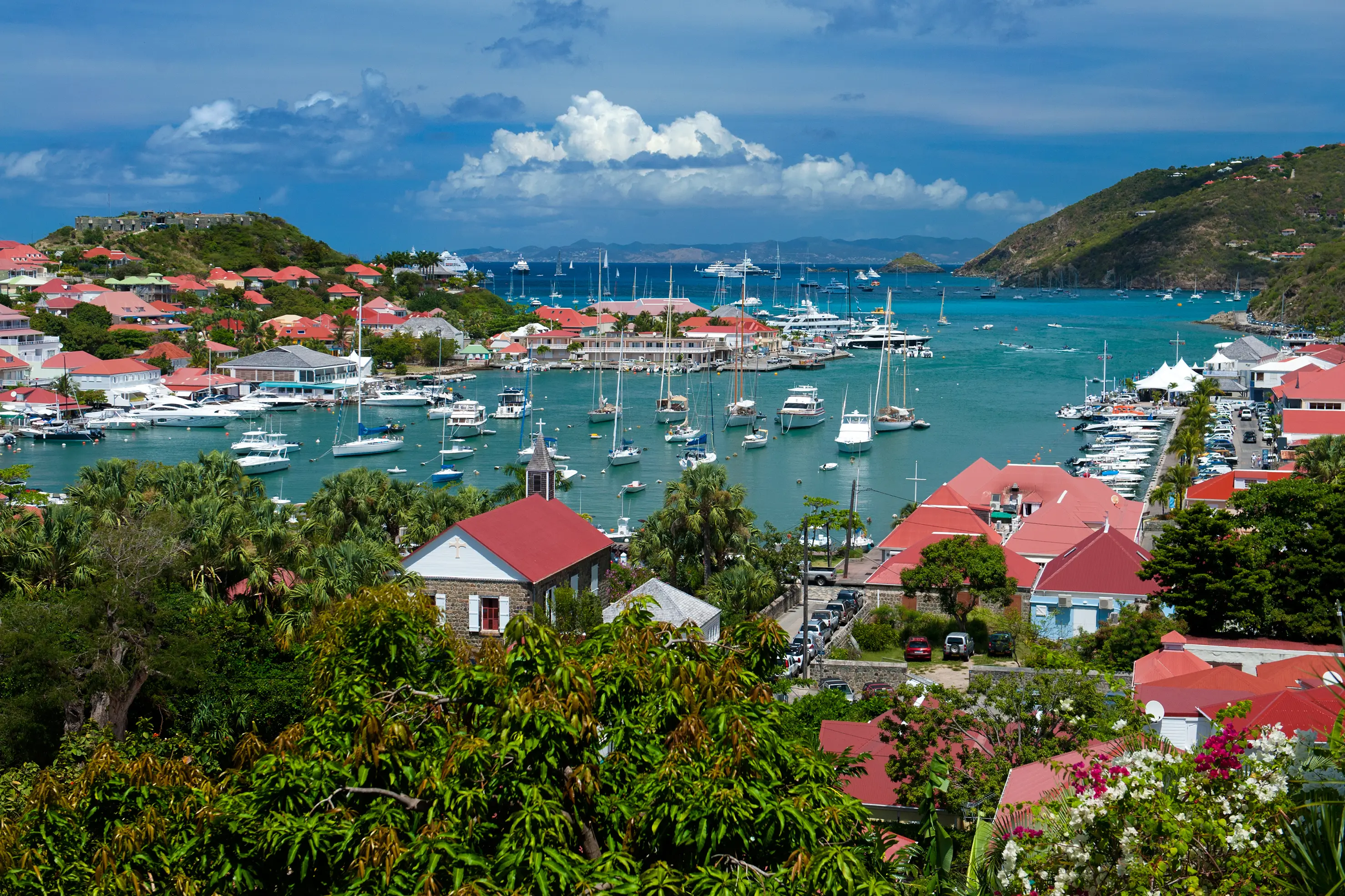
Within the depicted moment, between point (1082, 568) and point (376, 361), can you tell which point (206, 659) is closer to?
point (1082, 568)

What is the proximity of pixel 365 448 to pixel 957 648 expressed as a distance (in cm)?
4680

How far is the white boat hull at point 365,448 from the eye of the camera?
2675 inches

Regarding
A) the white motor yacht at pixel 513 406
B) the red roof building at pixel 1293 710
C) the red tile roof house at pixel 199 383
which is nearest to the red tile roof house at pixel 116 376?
the red tile roof house at pixel 199 383

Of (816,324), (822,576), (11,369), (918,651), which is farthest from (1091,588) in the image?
(816,324)

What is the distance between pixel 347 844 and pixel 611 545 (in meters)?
20.7

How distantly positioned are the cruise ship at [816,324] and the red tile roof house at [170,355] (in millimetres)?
66965

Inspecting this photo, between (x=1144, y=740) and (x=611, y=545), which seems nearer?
(x=1144, y=740)

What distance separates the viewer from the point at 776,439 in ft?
249

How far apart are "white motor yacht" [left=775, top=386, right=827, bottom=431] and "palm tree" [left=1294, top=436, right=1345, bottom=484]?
120 ft

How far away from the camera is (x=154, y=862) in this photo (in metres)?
9.11

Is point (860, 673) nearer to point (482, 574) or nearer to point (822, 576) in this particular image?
point (482, 574)

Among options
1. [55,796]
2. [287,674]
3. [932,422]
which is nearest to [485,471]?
[932,422]

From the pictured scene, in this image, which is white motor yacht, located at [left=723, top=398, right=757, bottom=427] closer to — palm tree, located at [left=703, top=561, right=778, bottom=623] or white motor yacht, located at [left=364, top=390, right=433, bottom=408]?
white motor yacht, located at [left=364, top=390, right=433, bottom=408]

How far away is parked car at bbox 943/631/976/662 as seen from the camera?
27.6 m
